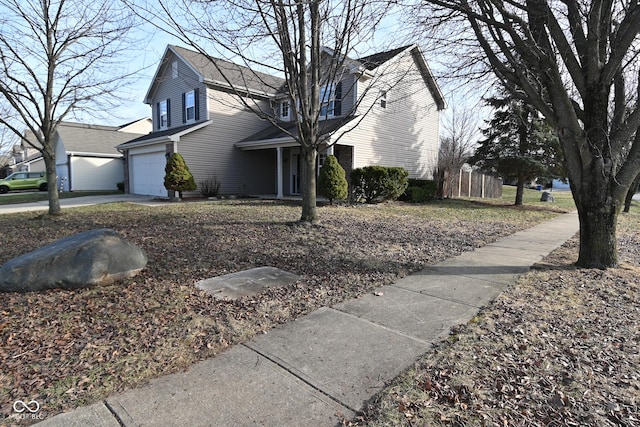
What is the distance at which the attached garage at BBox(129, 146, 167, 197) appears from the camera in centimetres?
1698

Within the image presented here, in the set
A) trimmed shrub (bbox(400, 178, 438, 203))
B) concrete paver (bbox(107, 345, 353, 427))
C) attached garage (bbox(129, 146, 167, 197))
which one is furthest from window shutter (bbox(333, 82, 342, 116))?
concrete paver (bbox(107, 345, 353, 427))

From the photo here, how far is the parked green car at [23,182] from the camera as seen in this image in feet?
82.8

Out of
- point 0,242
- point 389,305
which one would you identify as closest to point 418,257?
point 389,305

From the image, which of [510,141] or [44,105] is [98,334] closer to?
[44,105]

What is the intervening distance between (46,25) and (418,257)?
33.9ft

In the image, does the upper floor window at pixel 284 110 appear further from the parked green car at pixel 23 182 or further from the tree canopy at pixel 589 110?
the parked green car at pixel 23 182

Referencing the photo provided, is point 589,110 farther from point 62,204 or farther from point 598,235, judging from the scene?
point 62,204

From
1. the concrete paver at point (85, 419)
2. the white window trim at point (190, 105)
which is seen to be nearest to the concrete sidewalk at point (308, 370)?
the concrete paver at point (85, 419)

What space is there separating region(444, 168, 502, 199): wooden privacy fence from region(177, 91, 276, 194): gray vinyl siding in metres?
9.76

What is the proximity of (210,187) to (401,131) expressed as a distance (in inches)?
379

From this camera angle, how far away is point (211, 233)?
24.3ft

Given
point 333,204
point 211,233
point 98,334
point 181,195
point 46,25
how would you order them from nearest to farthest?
point 98,334, point 211,233, point 46,25, point 333,204, point 181,195

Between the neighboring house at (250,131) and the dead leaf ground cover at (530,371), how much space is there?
11606 millimetres

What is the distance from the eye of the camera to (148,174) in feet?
59.1
